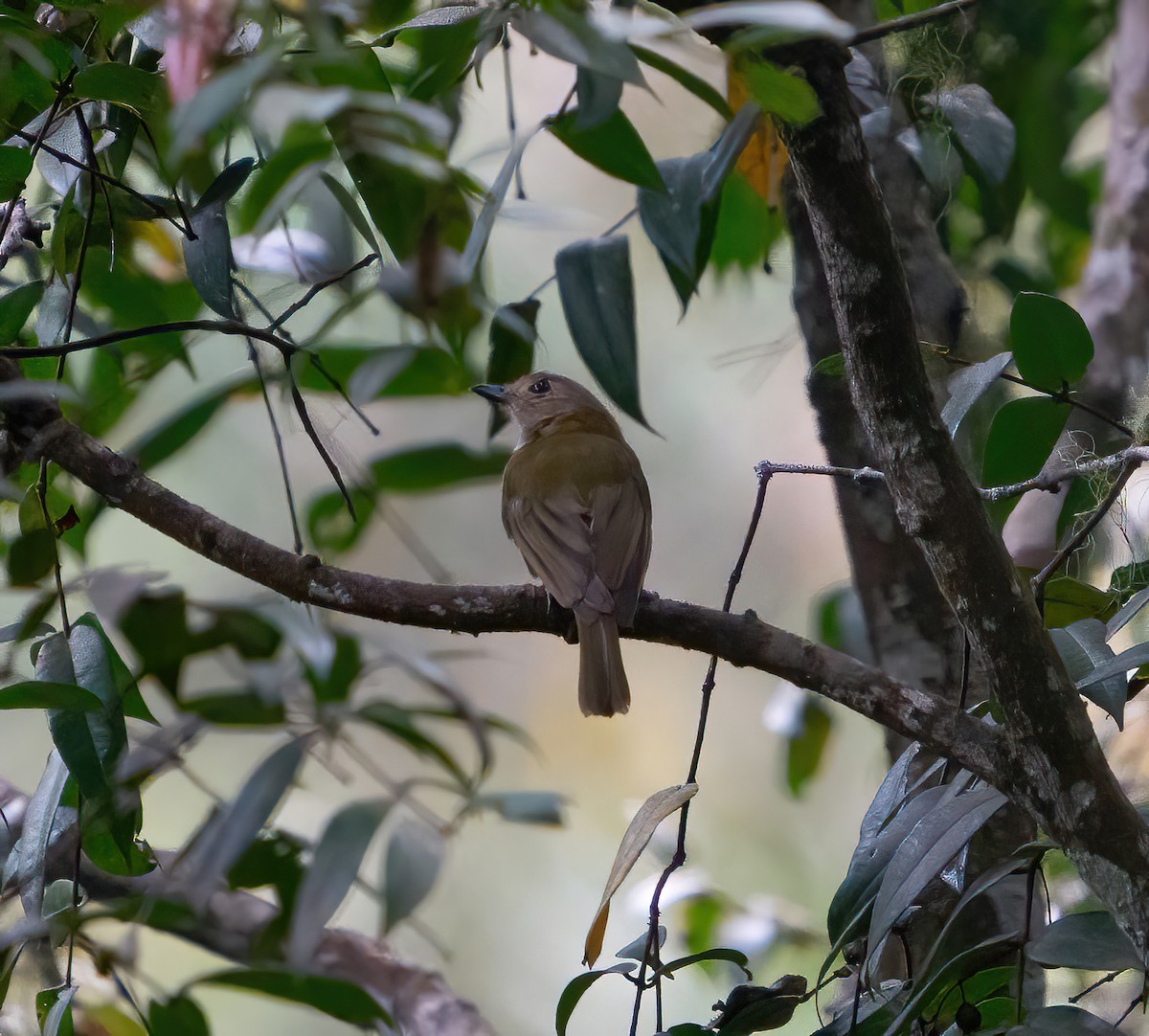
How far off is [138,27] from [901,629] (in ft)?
6.15

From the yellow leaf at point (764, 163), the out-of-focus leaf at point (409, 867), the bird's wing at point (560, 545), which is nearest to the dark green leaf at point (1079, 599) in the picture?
the bird's wing at point (560, 545)

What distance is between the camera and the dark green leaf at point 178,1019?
132cm

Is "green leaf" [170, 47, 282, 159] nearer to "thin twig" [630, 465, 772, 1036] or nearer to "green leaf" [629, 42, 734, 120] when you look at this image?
"green leaf" [629, 42, 734, 120]

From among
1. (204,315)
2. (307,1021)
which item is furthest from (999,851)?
(307,1021)

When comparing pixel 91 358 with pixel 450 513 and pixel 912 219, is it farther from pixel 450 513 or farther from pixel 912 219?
pixel 450 513

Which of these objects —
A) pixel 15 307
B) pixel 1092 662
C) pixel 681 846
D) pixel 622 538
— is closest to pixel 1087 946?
pixel 1092 662

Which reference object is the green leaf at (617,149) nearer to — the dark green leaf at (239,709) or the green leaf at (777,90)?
the green leaf at (777,90)

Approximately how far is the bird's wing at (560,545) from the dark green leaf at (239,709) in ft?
5.02

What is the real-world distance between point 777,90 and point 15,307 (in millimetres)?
1434

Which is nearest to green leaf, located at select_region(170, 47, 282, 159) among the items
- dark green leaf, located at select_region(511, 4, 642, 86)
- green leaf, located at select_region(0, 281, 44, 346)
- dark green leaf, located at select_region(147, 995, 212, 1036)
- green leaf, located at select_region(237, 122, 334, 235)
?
green leaf, located at select_region(237, 122, 334, 235)

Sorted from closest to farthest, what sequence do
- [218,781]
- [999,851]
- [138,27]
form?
[138,27], [999,851], [218,781]

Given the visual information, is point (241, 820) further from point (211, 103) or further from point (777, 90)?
point (777, 90)

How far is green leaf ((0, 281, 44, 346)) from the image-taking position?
6.41 feet

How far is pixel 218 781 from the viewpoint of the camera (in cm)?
445
